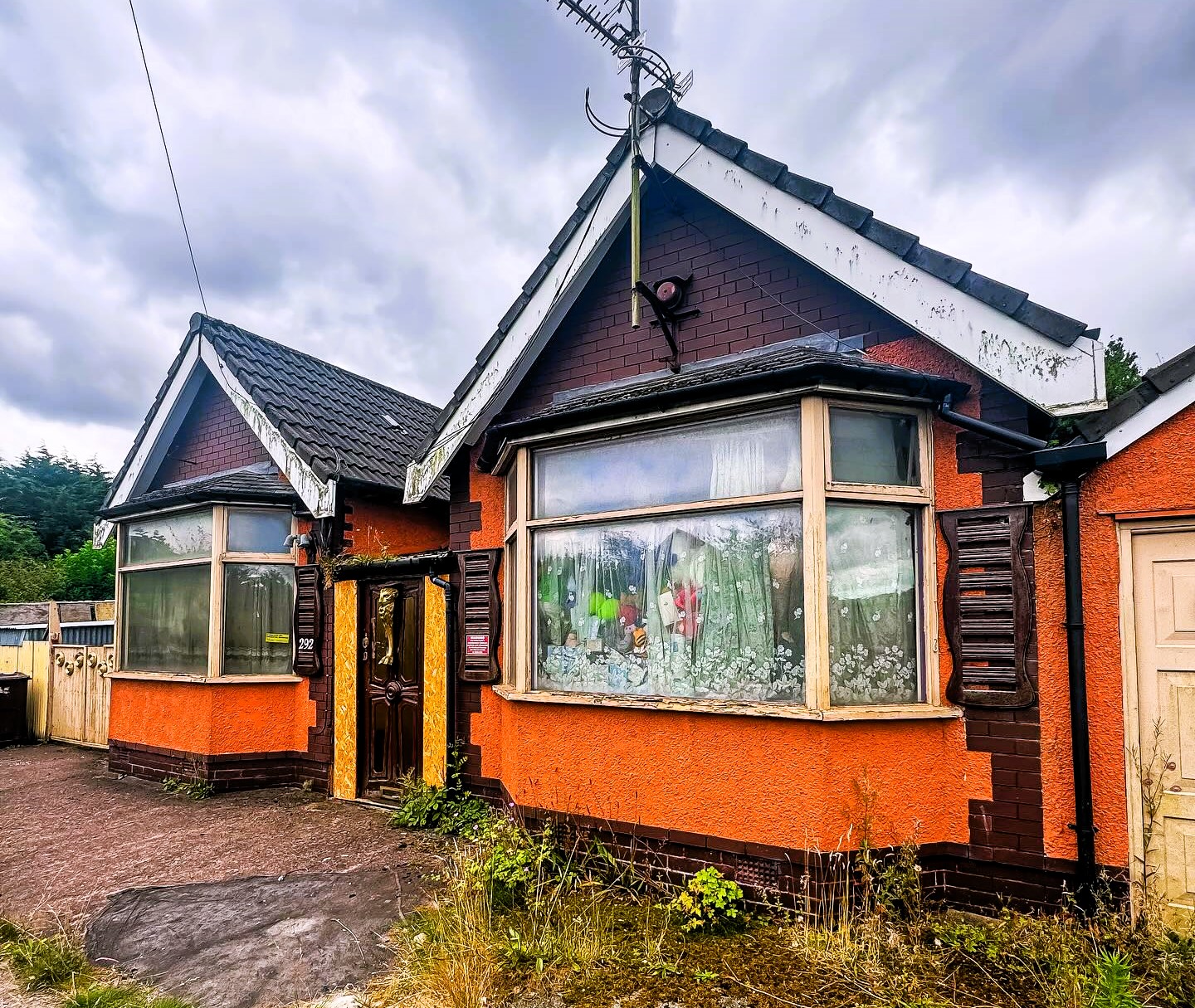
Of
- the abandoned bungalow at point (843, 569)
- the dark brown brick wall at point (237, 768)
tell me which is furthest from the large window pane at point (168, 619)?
the abandoned bungalow at point (843, 569)

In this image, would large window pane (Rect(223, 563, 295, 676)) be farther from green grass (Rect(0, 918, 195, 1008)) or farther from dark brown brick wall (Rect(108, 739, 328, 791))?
green grass (Rect(0, 918, 195, 1008))

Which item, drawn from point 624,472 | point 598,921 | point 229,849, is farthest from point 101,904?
point 624,472

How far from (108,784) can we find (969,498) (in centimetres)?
914

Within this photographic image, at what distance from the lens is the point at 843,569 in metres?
4.54

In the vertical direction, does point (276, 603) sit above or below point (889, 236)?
below

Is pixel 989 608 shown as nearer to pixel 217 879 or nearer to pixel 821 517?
pixel 821 517

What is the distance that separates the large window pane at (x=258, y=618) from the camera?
8.23 m

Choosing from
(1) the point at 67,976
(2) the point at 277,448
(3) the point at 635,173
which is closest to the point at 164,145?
(2) the point at 277,448

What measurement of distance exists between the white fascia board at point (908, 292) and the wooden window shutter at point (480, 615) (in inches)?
131

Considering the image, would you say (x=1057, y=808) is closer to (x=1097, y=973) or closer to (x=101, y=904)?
(x=1097, y=973)

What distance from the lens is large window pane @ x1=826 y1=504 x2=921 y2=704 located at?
14.7ft

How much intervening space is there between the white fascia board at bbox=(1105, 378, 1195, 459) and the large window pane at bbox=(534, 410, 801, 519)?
164 centimetres

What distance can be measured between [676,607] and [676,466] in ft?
3.04

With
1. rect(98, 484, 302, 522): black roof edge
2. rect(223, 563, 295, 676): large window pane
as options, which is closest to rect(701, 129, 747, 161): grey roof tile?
rect(98, 484, 302, 522): black roof edge
